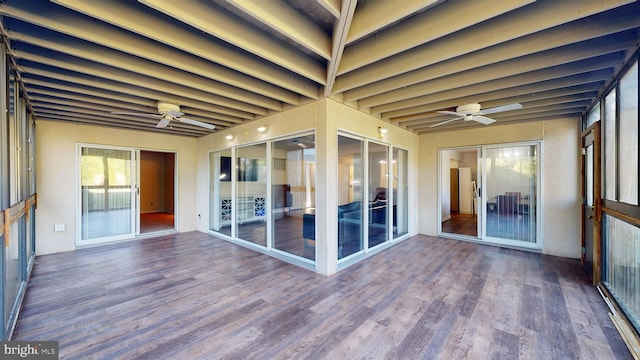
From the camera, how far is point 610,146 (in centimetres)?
299

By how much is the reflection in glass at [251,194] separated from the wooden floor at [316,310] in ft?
2.78

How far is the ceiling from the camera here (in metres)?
1.94

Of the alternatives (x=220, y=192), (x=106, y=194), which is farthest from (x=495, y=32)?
(x=106, y=194)

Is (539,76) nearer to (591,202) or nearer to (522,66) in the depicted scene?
(522,66)

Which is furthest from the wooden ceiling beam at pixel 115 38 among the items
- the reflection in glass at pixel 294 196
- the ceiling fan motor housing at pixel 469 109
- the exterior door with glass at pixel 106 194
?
the exterior door with glass at pixel 106 194

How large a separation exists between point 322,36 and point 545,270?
4649 mm

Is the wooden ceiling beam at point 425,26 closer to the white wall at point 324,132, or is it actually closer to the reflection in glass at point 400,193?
the white wall at point 324,132

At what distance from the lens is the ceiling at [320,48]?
76.2 inches

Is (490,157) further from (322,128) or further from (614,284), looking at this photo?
(322,128)

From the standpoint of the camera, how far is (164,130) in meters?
5.74

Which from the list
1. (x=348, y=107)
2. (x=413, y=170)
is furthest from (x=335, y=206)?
(x=413, y=170)

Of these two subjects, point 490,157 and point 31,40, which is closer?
point 31,40

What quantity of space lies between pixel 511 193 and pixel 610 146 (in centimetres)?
217

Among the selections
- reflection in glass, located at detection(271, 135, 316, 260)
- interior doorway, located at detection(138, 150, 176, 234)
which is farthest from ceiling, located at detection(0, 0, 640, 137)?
interior doorway, located at detection(138, 150, 176, 234)
